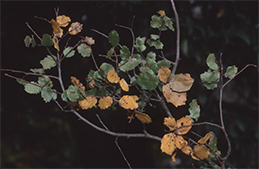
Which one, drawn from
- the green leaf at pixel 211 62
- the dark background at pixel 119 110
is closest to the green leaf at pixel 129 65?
the green leaf at pixel 211 62

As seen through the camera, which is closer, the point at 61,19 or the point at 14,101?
the point at 61,19

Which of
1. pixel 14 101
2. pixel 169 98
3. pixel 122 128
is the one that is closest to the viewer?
pixel 169 98

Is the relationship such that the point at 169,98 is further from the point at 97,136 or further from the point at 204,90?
the point at 97,136

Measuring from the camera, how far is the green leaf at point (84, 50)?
1.53 feet

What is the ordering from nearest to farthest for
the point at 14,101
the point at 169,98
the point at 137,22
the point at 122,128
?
the point at 169,98 < the point at 137,22 < the point at 122,128 < the point at 14,101

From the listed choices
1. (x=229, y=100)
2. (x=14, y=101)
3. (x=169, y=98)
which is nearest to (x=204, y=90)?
(x=229, y=100)

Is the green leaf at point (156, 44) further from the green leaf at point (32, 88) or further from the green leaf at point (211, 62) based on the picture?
the green leaf at point (32, 88)

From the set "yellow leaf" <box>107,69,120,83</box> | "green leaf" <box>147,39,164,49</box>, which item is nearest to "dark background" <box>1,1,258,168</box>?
"green leaf" <box>147,39,164,49</box>

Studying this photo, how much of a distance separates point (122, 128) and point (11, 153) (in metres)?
0.62

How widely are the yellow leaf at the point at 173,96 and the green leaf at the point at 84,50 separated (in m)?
0.17

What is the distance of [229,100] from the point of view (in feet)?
3.48

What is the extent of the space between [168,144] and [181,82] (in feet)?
0.32

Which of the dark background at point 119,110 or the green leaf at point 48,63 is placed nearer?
the green leaf at point 48,63

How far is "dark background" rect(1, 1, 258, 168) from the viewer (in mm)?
938
